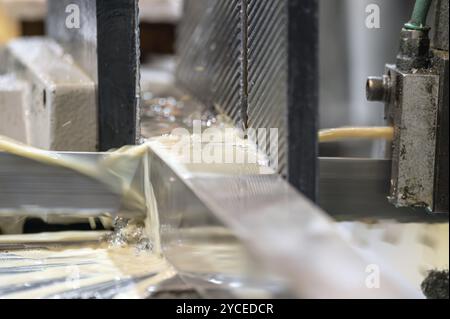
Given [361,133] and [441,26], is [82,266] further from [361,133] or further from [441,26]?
[441,26]

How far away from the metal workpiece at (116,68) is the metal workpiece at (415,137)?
0.49 metres

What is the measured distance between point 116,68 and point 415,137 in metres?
0.57

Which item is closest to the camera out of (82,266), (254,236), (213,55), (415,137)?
(254,236)

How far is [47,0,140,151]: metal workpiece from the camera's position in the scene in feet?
4.82

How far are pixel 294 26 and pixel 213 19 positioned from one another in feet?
2.41

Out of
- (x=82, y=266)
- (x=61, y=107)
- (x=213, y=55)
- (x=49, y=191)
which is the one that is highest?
(x=213, y=55)

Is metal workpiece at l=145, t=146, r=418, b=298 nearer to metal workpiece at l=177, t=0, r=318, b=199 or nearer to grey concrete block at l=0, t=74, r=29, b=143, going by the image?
metal workpiece at l=177, t=0, r=318, b=199

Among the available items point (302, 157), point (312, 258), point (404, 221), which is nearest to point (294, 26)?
point (302, 157)

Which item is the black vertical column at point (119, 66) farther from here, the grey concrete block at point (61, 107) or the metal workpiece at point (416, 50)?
the metal workpiece at point (416, 50)

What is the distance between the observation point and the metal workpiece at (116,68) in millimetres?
1468

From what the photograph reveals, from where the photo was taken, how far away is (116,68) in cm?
147

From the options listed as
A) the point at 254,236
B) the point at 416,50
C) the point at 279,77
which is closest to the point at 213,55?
the point at 416,50

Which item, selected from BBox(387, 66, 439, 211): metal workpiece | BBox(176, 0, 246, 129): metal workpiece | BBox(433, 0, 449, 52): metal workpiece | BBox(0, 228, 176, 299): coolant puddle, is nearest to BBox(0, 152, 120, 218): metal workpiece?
BBox(0, 228, 176, 299): coolant puddle

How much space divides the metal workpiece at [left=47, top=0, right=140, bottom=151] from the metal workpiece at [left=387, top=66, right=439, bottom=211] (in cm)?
49
